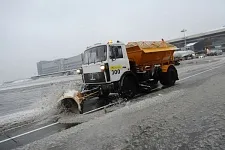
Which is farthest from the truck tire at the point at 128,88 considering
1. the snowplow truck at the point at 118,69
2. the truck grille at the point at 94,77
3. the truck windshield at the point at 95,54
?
the truck windshield at the point at 95,54

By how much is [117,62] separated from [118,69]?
1.02ft

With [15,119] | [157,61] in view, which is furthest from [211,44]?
[15,119]

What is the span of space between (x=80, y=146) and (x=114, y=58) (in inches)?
228

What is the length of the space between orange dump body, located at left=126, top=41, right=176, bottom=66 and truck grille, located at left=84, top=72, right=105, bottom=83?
8.12 ft

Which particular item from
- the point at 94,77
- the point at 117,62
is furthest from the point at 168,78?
the point at 94,77

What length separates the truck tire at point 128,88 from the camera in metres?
10.6

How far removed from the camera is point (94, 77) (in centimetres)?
1040

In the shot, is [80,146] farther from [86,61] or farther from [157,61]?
[157,61]

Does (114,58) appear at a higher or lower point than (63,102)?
higher

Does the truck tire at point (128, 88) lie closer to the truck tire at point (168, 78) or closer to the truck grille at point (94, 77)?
the truck grille at point (94, 77)

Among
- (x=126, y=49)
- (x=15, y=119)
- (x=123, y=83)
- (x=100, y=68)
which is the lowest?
(x=15, y=119)

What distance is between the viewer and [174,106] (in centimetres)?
774

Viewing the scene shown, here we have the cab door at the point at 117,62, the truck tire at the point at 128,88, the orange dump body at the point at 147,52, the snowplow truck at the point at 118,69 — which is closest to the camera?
the snowplow truck at the point at 118,69

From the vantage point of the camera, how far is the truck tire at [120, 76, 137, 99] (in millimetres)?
10636
